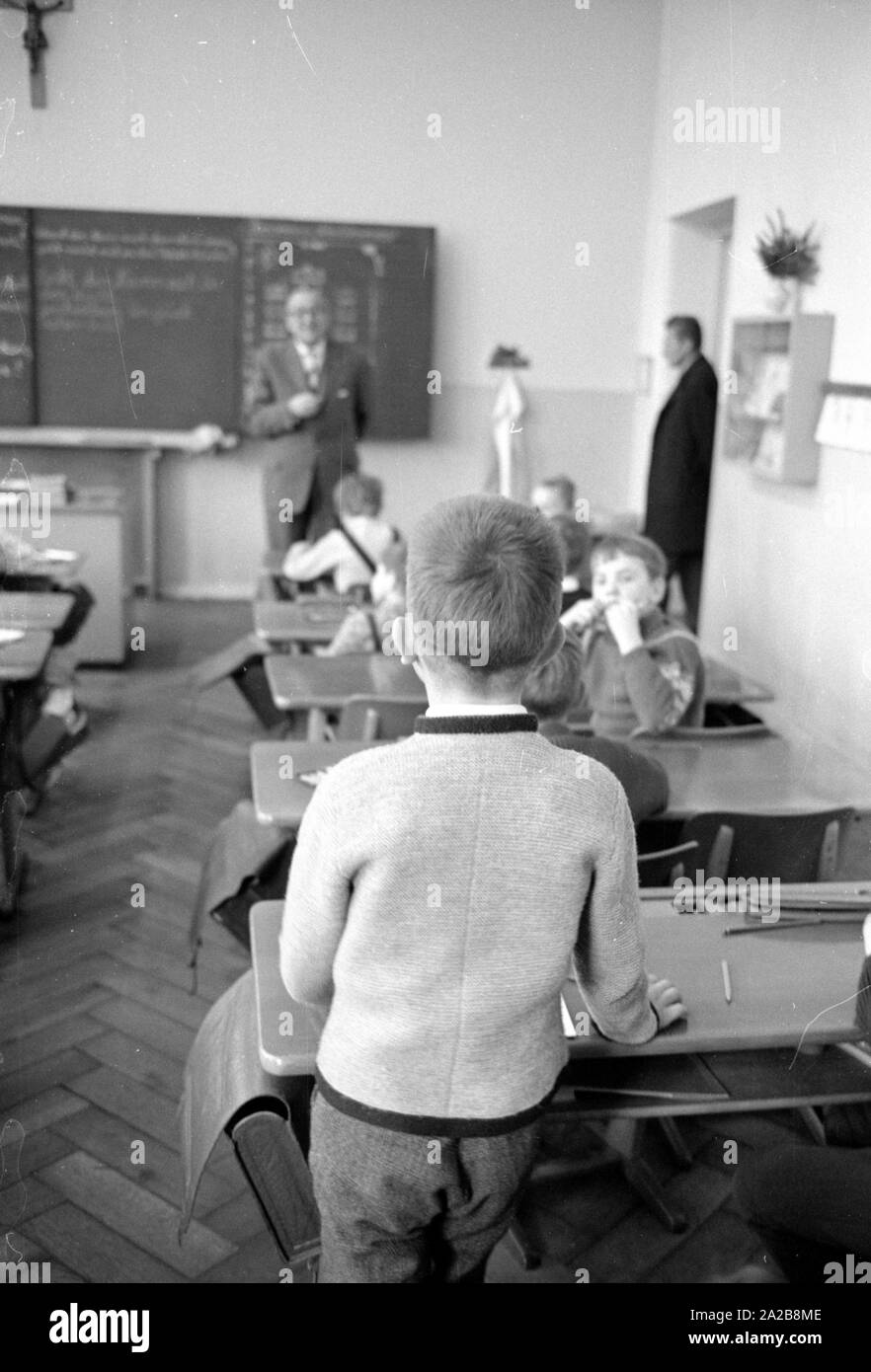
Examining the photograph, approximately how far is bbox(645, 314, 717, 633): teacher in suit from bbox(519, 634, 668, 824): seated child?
3.57m

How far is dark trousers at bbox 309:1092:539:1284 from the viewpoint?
136 centimetres

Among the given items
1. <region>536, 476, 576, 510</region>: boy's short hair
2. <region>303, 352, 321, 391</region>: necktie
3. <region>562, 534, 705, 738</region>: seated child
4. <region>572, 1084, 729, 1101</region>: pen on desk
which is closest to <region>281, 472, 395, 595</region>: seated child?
<region>536, 476, 576, 510</region>: boy's short hair

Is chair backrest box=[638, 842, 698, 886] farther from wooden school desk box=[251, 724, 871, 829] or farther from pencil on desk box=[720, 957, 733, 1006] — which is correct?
pencil on desk box=[720, 957, 733, 1006]

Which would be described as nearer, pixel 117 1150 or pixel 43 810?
pixel 117 1150

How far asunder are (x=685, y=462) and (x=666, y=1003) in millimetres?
4346

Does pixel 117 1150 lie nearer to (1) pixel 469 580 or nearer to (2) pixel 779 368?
(1) pixel 469 580

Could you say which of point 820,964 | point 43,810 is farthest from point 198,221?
point 820,964

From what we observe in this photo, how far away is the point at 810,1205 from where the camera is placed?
154 cm

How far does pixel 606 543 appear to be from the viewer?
3.01m

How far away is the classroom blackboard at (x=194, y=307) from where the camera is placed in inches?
255

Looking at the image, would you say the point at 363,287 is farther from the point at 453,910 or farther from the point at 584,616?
the point at 453,910

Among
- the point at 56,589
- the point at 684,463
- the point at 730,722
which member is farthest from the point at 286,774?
the point at 684,463

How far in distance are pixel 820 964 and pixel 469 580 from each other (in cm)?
80

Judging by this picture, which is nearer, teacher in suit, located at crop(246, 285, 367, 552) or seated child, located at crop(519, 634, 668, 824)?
seated child, located at crop(519, 634, 668, 824)
